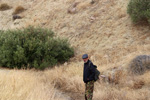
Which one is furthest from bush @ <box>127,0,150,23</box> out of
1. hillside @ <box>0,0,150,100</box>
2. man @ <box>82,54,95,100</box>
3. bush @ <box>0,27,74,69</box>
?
man @ <box>82,54,95,100</box>

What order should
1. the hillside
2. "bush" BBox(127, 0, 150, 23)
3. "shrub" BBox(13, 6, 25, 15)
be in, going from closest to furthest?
the hillside, "bush" BBox(127, 0, 150, 23), "shrub" BBox(13, 6, 25, 15)

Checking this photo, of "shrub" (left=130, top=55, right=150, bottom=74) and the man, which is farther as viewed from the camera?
"shrub" (left=130, top=55, right=150, bottom=74)

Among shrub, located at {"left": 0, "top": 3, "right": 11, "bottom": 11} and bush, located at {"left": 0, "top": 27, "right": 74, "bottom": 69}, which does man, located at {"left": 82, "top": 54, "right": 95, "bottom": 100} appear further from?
shrub, located at {"left": 0, "top": 3, "right": 11, "bottom": 11}

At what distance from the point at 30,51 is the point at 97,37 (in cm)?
505

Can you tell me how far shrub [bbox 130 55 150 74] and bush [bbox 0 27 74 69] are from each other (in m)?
5.46

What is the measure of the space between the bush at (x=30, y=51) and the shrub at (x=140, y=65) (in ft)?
17.9

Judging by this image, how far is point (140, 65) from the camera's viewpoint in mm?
7422

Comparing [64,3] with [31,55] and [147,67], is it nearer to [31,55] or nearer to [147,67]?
[31,55]

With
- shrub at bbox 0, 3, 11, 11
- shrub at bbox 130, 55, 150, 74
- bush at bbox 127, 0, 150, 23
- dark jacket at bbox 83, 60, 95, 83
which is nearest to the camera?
dark jacket at bbox 83, 60, 95, 83

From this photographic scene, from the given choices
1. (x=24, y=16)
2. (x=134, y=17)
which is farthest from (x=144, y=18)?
(x=24, y=16)

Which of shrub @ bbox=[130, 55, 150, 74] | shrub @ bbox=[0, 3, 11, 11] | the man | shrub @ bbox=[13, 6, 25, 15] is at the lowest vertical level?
shrub @ bbox=[130, 55, 150, 74]

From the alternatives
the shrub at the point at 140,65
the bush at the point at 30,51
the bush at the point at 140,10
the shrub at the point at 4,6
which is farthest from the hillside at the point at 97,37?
the shrub at the point at 4,6

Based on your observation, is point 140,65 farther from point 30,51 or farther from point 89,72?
point 30,51

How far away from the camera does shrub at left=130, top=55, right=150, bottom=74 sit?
733 centimetres
